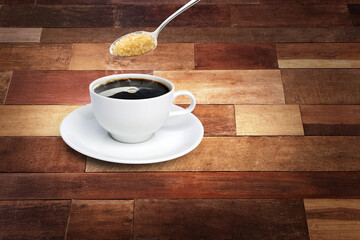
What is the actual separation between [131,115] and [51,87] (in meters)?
0.38

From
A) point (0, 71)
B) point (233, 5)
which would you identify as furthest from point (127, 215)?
point (233, 5)

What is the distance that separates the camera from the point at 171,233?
25.0 inches

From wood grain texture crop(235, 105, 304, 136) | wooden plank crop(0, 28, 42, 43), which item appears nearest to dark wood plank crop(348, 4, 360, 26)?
wood grain texture crop(235, 105, 304, 136)

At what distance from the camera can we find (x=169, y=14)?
1305mm

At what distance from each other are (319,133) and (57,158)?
0.52 meters

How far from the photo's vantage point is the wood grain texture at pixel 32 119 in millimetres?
856

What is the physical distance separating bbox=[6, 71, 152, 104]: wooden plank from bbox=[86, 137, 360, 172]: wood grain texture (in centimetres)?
27

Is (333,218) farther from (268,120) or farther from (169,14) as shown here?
(169,14)

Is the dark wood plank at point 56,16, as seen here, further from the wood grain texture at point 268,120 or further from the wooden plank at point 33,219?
the wooden plank at point 33,219

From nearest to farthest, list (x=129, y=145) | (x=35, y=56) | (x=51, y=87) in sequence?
1. (x=129, y=145)
2. (x=51, y=87)
3. (x=35, y=56)

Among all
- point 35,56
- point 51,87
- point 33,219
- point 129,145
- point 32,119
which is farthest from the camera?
point 35,56

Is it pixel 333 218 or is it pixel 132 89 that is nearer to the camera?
pixel 333 218

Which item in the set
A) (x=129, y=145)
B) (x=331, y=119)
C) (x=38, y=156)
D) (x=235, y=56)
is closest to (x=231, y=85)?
(x=235, y=56)

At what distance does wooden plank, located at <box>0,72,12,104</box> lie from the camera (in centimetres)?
97
